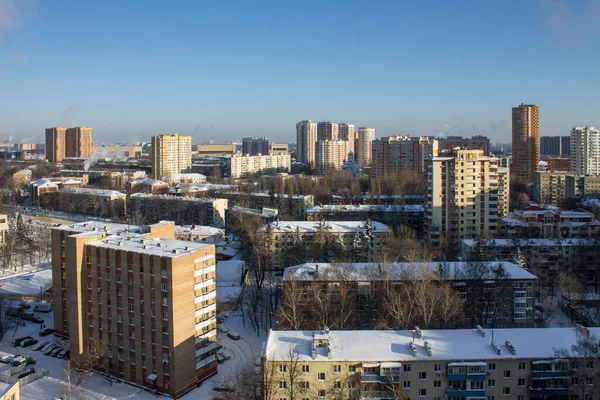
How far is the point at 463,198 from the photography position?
741 inches

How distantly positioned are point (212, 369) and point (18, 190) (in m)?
32.8

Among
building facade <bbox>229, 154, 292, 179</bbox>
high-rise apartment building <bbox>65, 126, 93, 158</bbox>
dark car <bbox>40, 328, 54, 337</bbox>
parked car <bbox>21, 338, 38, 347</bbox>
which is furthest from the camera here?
high-rise apartment building <bbox>65, 126, 93, 158</bbox>

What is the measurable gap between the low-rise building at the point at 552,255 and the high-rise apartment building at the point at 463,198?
245 centimetres

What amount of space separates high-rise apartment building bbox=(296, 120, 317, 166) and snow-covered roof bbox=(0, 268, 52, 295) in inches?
1763

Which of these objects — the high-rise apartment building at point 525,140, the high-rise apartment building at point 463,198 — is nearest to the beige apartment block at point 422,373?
the high-rise apartment building at point 463,198

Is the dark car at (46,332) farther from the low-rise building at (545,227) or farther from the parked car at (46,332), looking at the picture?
the low-rise building at (545,227)

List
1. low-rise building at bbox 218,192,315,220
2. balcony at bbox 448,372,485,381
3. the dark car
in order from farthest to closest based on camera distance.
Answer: low-rise building at bbox 218,192,315,220
the dark car
balcony at bbox 448,372,485,381

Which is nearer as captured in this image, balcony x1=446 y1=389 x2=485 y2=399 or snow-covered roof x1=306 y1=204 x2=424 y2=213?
balcony x1=446 y1=389 x2=485 y2=399

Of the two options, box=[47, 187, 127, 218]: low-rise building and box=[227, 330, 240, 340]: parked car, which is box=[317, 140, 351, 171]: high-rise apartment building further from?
box=[227, 330, 240, 340]: parked car

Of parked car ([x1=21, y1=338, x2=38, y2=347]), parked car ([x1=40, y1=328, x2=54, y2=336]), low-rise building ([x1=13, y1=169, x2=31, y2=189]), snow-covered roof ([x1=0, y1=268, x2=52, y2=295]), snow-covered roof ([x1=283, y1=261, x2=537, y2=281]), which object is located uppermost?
low-rise building ([x1=13, y1=169, x2=31, y2=189])

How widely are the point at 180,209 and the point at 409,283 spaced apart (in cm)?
1747

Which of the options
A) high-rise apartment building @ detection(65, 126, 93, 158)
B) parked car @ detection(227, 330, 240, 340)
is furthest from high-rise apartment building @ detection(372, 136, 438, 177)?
high-rise apartment building @ detection(65, 126, 93, 158)

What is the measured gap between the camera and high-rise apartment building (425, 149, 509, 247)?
18797 millimetres

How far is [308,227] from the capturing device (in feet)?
61.6
